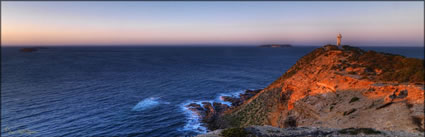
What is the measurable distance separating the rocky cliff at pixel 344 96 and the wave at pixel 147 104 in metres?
15.0

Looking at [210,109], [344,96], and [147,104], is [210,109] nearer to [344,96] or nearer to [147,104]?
[147,104]

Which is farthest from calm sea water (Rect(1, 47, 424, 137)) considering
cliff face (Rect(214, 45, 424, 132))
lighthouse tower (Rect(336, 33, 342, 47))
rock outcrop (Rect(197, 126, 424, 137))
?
lighthouse tower (Rect(336, 33, 342, 47))

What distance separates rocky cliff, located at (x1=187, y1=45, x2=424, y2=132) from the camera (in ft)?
65.1

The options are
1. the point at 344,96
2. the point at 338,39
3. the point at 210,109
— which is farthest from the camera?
the point at 210,109

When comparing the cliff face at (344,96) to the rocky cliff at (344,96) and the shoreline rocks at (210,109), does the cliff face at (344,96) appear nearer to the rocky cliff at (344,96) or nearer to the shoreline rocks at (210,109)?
the rocky cliff at (344,96)

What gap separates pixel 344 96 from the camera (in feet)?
80.1

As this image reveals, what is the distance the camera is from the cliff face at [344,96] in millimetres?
19859

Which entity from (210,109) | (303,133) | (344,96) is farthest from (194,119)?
(344,96)

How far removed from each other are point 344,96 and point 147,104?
3714 centimetres

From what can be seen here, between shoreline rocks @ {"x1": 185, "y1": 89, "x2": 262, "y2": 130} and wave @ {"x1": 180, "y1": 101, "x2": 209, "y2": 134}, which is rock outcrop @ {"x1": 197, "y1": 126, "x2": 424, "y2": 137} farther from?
shoreline rocks @ {"x1": 185, "y1": 89, "x2": 262, "y2": 130}

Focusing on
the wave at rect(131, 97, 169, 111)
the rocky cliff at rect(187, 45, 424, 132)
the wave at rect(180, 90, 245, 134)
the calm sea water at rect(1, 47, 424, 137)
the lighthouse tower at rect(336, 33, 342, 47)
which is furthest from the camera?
the wave at rect(131, 97, 169, 111)

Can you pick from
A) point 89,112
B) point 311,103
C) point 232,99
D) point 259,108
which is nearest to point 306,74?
→ point 311,103

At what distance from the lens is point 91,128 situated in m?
35.1

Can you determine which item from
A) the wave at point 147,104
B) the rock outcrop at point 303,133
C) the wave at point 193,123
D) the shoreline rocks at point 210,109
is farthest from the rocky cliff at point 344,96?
the wave at point 147,104
